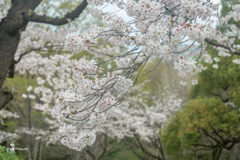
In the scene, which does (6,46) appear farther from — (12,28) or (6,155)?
(6,155)

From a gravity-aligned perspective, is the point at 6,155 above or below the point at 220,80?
below

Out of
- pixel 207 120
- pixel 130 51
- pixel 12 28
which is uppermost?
pixel 207 120

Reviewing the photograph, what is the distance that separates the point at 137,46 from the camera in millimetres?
2117

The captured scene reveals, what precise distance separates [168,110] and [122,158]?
13.8ft

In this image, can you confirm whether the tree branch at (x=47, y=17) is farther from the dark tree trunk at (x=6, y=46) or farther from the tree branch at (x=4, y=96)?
the tree branch at (x=4, y=96)

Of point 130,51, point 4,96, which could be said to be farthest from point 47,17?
point 130,51

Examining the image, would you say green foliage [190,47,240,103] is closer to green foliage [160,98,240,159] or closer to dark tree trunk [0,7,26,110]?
green foliage [160,98,240,159]

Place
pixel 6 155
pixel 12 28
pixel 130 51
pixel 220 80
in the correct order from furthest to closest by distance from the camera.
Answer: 1. pixel 220 80
2. pixel 12 28
3. pixel 6 155
4. pixel 130 51

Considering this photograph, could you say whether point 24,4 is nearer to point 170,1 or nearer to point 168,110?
point 170,1

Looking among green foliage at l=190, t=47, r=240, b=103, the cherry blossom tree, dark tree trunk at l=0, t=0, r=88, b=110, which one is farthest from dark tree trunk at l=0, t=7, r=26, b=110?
green foliage at l=190, t=47, r=240, b=103

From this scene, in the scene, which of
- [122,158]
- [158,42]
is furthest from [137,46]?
[122,158]

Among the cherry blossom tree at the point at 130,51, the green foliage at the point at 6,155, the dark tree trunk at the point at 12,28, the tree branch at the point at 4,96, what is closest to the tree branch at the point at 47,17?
the dark tree trunk at the point at 12,28

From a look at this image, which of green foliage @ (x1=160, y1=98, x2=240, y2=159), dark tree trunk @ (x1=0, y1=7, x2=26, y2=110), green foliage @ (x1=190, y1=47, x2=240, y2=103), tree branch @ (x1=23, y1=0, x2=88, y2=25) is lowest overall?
dark tree trunk @ (x1=0, y1=7, x2=26, y2=110)

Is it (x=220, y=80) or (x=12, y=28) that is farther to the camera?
(x=220, y=80)
